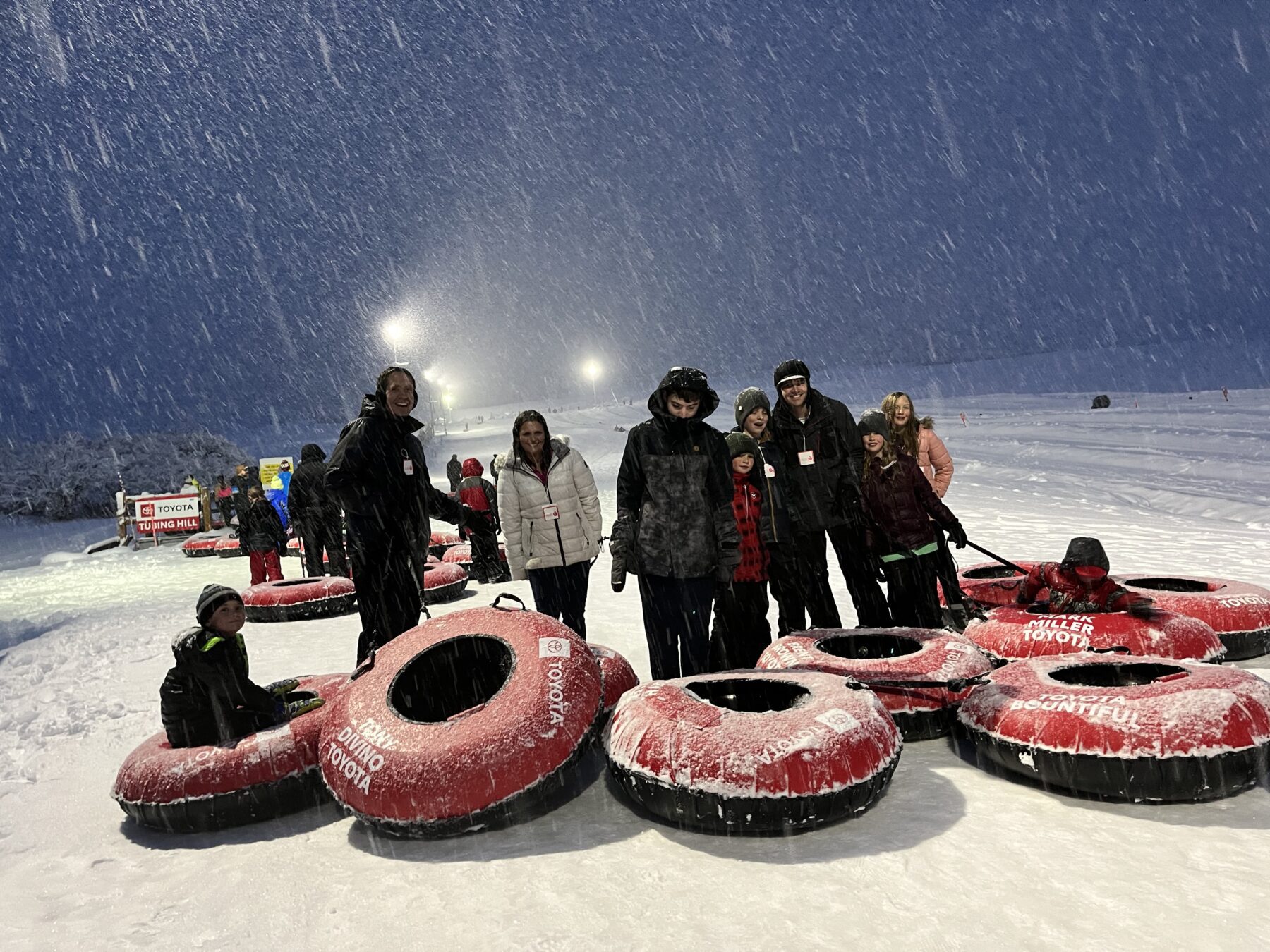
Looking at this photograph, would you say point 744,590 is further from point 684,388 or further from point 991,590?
point 991,590

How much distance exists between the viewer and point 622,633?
318 inches

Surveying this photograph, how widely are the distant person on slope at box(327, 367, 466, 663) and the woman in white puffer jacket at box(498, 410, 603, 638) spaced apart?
0.56 metres

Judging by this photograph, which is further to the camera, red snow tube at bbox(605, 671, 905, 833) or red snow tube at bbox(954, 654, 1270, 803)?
red snow tube at bbox(954, 654, 1270, 803)

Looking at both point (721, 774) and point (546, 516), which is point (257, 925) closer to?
point (721, 774)

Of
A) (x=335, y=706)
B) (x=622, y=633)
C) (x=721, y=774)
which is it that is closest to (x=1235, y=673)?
(x=721, y=774)

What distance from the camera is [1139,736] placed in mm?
3664

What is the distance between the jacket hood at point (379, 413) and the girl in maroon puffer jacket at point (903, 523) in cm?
299

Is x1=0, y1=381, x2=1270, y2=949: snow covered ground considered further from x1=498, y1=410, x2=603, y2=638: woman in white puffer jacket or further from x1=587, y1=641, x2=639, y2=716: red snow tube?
x1=498, y1=410, x2=603, y2=638: woman in white puffer jacket

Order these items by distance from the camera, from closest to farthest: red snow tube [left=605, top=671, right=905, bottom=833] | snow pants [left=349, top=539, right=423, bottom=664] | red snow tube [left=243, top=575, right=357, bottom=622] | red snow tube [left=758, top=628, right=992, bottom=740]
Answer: red snow tube [left=605, top=671, right=905, bottom=833] → red snow tube [left=758, top=628, right=992, bottom=740] → snow pants [left=349, top=539, right=423, bottom=664] → red snow tube [left=243, top=575, right=357, bottom=622]

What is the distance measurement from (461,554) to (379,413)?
7.38 metres

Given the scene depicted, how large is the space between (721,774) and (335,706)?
6.47 ft

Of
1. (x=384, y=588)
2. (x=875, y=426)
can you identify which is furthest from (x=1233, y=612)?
(x=384, y=588)

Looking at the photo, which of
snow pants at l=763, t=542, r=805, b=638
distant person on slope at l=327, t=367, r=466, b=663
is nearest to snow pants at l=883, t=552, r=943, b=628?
snow pants at l=763, t=542, r=805, b=638

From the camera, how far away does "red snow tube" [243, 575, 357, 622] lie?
961 cm
